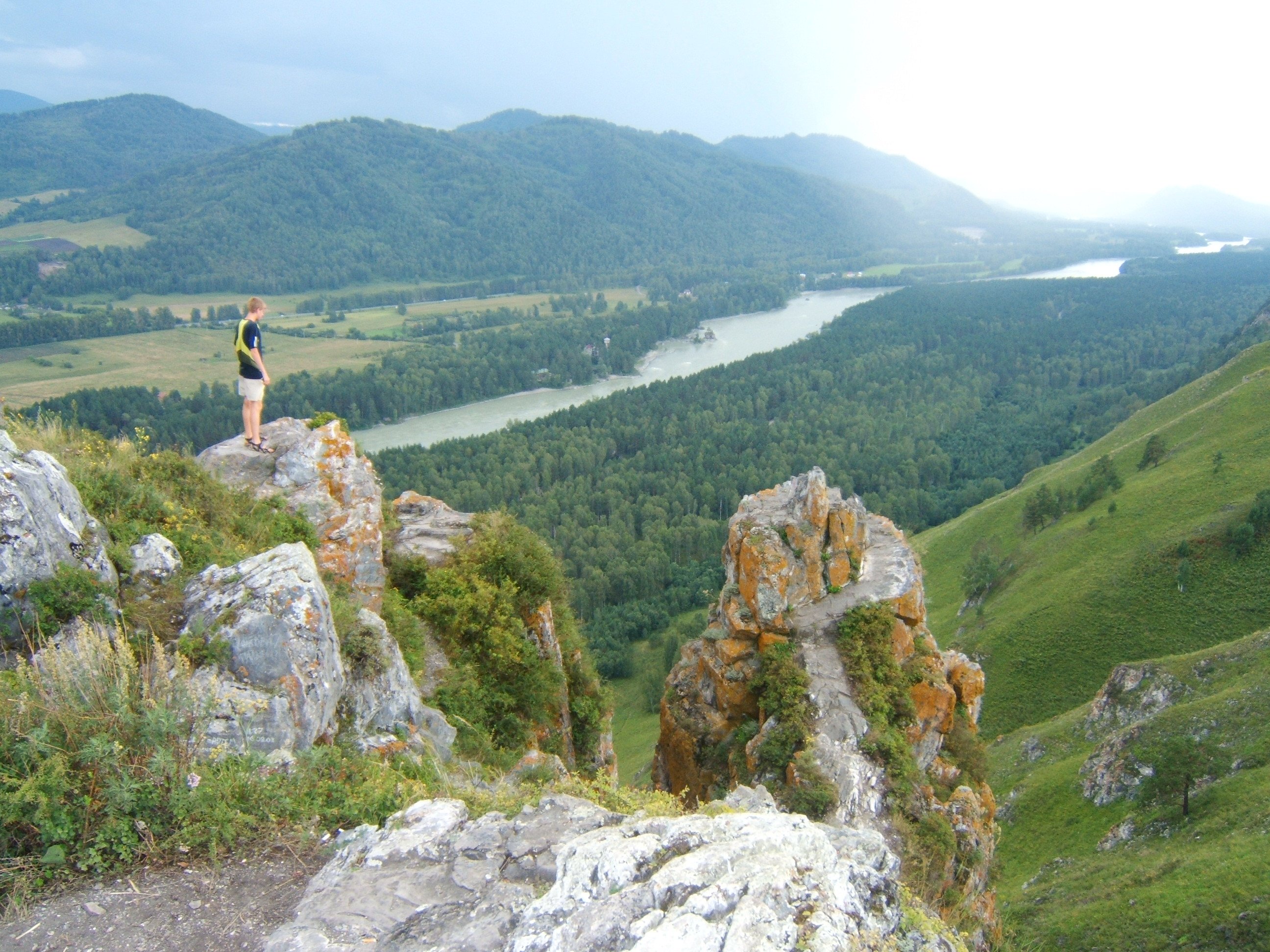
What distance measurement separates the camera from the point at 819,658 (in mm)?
18766

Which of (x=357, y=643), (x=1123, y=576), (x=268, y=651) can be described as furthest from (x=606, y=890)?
(x=1123, y=576)

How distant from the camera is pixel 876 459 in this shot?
95688 millimetres

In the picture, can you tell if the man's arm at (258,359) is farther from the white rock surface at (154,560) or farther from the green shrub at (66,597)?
the green shrub at (66,597)

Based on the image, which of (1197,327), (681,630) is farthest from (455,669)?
(1197,327)

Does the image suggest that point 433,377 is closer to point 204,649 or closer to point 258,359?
point 258,359

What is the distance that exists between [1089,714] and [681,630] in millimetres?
31501

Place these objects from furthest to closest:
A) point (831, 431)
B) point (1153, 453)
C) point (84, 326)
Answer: point (84, 326) < point (831, 431) < point (1153, 453)

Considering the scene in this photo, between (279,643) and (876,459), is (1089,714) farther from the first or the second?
(876,459)

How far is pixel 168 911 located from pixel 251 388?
10.1 metres

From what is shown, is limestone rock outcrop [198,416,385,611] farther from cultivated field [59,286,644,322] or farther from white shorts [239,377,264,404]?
Result: cultivated field [59,286,644,322]

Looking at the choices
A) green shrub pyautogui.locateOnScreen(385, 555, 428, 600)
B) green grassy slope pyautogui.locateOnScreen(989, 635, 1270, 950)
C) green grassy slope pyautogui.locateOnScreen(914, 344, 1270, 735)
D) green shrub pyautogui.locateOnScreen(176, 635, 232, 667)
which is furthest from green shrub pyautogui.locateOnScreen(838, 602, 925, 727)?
green grassy slope pyautogui.locateOnScreen(914, 344, 1270, 735)

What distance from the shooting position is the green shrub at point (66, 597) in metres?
7.07

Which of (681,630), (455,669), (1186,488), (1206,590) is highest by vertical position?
(455,669)

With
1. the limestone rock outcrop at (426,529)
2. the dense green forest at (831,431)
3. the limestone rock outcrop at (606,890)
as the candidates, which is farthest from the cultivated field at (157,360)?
the limestone rock outcrop at (606,890)
